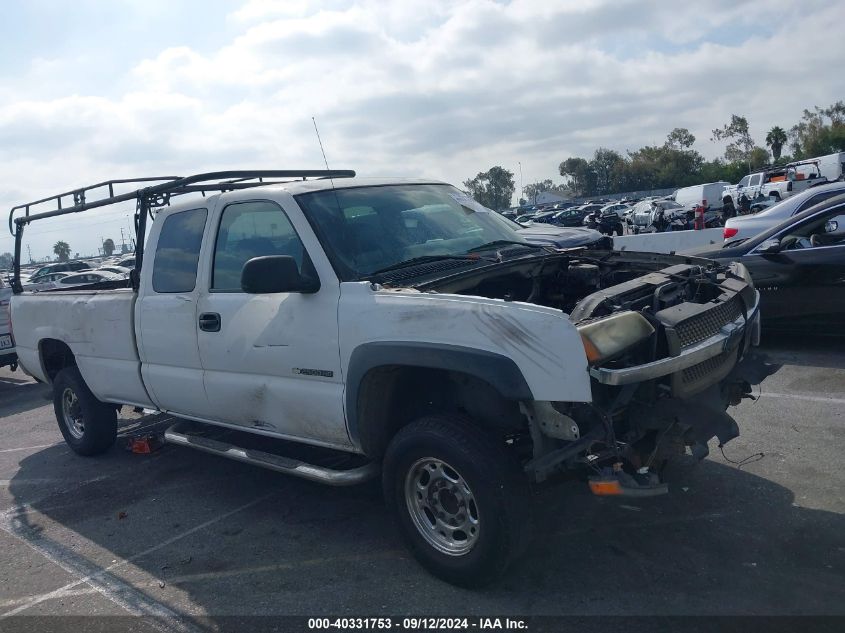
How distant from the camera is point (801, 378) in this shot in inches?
275

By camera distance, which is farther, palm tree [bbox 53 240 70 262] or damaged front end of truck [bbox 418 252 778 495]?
palm tree [bbox 53 240 70 262]

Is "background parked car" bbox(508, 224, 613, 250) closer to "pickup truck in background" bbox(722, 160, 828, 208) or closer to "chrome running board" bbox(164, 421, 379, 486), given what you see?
"chrome running board" bbox(164, 421, 379, 486)

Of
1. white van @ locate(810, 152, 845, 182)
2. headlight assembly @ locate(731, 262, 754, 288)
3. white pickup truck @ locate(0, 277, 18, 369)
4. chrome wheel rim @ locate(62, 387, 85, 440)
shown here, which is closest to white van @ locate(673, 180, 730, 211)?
white van @ locate(810, 152, 845, 182)

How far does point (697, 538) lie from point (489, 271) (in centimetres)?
184

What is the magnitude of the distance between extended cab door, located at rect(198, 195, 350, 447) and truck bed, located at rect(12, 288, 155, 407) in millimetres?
1051

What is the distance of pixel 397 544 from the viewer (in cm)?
437

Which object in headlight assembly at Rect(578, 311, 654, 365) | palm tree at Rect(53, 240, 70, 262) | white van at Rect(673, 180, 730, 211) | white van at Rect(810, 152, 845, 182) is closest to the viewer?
headlight assembly at Rect(578, 311, 654, 365)

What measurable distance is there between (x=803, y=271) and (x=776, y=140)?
87.7 metres

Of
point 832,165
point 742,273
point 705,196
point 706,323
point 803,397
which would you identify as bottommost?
point 803,397

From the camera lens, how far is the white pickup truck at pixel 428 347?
11.4 ft

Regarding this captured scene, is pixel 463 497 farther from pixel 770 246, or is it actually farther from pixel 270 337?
pixel 770 246

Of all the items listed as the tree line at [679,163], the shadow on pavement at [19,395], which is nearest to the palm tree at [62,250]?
the tree line at [679,163]

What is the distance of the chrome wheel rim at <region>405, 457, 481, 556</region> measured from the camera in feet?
12.2

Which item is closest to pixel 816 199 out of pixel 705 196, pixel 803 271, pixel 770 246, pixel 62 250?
pixel 770 246
